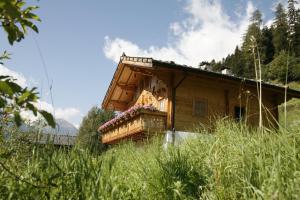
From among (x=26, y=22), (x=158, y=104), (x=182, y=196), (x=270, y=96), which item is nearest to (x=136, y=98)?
(x=158, y=104)

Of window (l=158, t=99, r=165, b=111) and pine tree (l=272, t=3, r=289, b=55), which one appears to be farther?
window (l=158, t=99, r=165, b=111)

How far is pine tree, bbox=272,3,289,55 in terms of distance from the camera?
5.57m

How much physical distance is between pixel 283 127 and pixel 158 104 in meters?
12.4

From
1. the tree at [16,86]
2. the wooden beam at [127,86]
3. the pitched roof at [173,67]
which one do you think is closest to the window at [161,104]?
the pitched roof at [173,67]

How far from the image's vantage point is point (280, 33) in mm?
66625

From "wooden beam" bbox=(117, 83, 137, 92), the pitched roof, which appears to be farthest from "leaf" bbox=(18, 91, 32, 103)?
"wooden beam" bbox=(117, 83, 137, 92)

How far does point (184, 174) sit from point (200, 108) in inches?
437

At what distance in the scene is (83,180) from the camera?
3.33m

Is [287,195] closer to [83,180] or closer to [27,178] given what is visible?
[83,180]

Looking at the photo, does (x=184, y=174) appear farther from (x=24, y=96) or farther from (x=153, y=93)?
(x=153, y=93)

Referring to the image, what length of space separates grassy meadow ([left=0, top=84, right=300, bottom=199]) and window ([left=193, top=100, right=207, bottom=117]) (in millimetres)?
10351

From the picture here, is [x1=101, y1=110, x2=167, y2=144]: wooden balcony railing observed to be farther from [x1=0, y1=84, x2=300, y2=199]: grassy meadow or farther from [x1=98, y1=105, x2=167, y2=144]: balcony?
[x1=0, y1=84, x2=300, y2=199]: grassy meadow

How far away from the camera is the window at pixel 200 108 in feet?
48.4

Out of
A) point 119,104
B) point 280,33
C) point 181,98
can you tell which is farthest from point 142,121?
point 280,33
